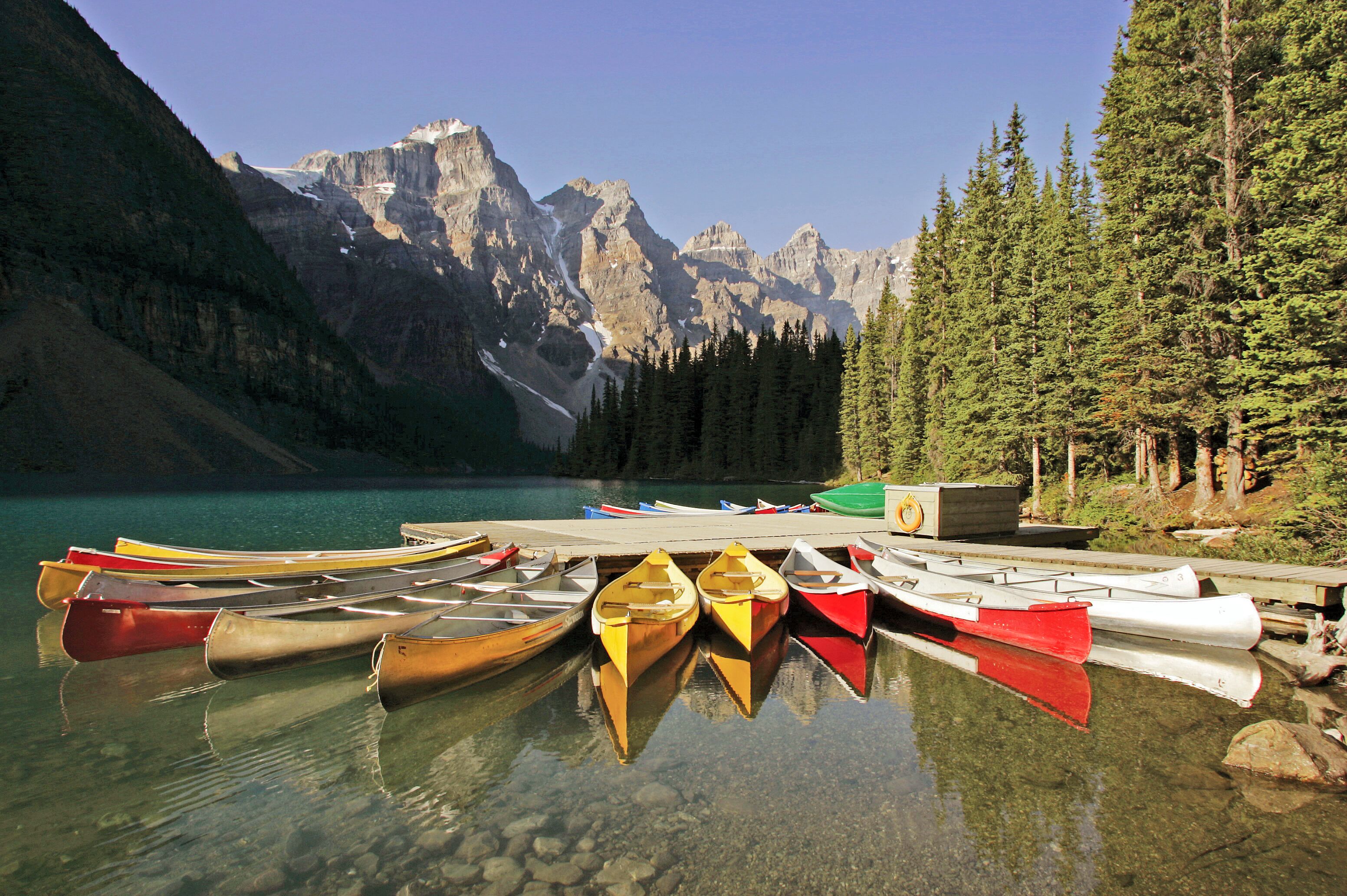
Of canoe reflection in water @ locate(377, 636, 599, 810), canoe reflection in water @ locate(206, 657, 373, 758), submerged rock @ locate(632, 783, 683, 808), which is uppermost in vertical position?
submerged rock @ locate(632, 783, 683, 808)

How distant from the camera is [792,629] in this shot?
13469 mm

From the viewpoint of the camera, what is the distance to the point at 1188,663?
35.5ft

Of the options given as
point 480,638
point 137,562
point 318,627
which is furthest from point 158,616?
point 480,638

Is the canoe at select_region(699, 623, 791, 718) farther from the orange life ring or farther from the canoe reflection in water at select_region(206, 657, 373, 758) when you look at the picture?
the orange life ring

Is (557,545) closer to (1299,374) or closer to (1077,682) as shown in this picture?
(1077,682)

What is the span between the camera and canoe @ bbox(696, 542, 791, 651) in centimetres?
1084

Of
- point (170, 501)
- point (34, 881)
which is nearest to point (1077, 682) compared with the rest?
point (34, 881)

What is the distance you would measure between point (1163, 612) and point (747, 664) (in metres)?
7.06

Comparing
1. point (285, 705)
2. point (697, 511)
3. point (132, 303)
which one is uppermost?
point (132, 303)

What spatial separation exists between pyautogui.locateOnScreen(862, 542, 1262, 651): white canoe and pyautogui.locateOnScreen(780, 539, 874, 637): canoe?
2.68 meters

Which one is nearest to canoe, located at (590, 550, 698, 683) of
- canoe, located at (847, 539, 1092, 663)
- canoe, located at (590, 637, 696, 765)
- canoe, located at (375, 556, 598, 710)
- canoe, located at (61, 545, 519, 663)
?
canoe, located at (590, 637, 696, 765)

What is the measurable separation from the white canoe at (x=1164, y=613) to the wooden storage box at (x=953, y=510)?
16.0 feet

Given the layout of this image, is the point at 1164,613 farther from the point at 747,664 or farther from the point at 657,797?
the point at 657,797

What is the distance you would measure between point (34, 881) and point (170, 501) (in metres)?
50.6
